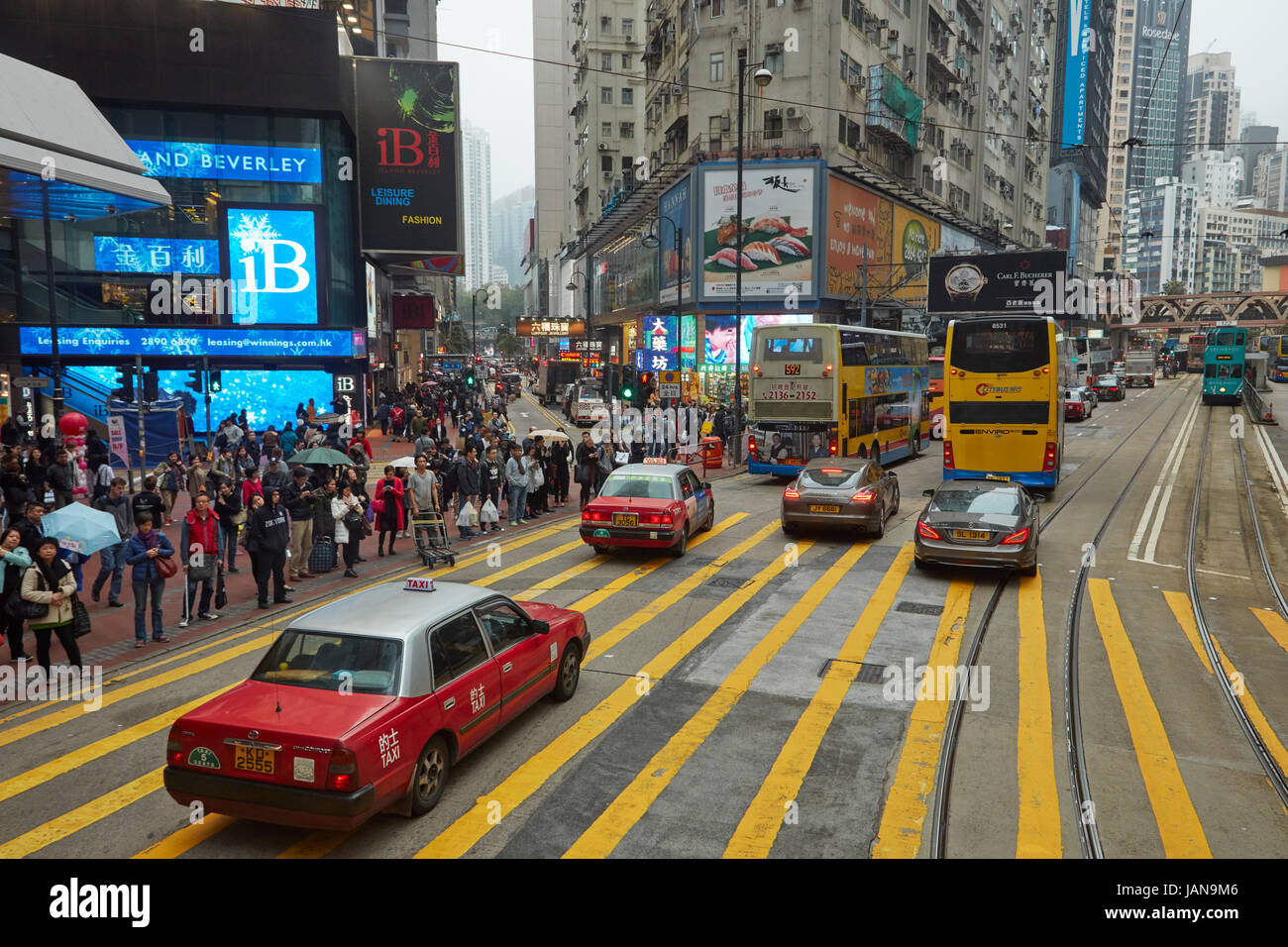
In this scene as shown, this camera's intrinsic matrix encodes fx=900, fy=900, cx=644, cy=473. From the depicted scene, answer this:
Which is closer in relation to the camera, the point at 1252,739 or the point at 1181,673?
the point at 1252,739

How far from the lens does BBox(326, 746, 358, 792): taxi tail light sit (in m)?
5.89

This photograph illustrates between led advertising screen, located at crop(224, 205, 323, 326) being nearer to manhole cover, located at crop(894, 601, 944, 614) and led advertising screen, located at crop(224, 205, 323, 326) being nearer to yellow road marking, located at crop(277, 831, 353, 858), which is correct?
manhole cover, located at crop(894, 601, 944, 614)

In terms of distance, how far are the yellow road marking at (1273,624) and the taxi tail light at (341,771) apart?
453 inches

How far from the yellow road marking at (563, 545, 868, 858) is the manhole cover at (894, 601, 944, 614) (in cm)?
120

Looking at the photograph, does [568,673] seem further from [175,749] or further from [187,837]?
[175,749]

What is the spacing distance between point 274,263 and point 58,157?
57.1 feet

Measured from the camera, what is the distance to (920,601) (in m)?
13.2

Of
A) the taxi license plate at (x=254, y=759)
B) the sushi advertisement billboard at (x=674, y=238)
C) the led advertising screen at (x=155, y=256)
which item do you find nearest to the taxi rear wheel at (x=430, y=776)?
the taxi license plate at (x=254, y=759)

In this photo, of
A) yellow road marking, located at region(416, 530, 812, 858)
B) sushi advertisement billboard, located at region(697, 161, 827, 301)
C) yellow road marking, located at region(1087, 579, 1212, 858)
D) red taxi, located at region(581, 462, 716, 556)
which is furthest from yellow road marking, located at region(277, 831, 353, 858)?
sushi advertisement billboard, located at region(697, 161, 827, 301)

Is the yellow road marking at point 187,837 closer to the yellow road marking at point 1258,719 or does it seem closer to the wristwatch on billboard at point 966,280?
the yellow road marking at point 1258,719

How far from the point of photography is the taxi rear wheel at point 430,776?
6660 mm

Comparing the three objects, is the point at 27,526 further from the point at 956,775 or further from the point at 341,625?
the point at 956,775

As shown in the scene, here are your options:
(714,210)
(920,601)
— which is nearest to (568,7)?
(714,210)
